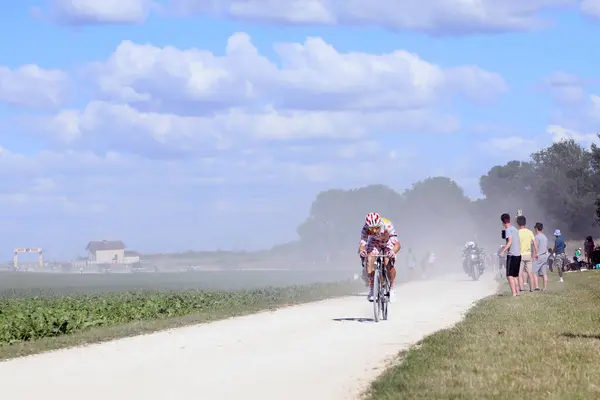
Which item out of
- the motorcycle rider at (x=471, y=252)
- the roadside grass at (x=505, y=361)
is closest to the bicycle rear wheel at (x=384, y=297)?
the roadside grass at (x=505, y=361)

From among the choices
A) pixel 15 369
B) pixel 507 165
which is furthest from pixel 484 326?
pixel 507 165

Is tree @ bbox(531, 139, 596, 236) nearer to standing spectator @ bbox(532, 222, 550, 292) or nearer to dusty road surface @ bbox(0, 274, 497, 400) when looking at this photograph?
standing spectator @ bbox(532, 222, 550, 292)

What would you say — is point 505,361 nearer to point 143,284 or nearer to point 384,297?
point 384,297

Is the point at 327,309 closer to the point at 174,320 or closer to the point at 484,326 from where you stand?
the point at 174,320

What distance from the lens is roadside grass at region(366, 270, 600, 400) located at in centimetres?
1084

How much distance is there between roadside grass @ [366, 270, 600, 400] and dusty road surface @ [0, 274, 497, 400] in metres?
0.53

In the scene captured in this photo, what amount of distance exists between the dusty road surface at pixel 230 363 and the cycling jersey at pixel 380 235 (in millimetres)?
1585

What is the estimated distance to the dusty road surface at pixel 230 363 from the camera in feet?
38.7

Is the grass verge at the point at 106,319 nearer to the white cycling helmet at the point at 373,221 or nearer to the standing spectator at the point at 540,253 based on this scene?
the white cycling helmet at the point at 373,221

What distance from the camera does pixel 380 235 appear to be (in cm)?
2231

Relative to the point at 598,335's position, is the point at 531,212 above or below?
above

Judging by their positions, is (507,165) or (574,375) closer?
(574,375)

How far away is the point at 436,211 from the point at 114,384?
615 ft

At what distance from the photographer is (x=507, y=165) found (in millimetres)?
185125
